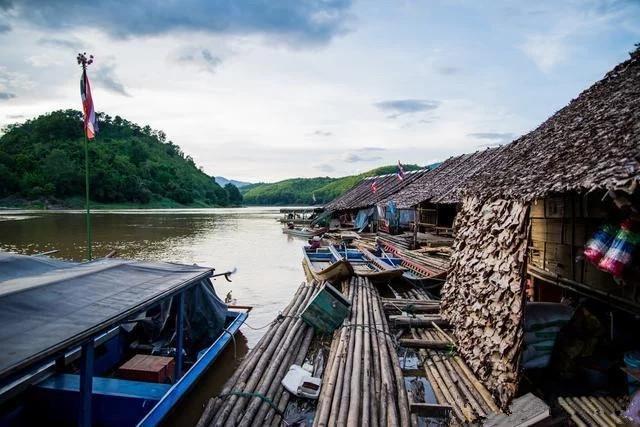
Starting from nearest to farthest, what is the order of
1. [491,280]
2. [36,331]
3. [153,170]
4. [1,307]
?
[36,331] < [1,307] < [491,280] < [153,170]

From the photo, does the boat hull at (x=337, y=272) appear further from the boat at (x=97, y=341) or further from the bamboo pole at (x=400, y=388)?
the boat at (x=97, y=341)

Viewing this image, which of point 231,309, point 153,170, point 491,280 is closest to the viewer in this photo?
point 491,280

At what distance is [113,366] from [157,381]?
5.26 feet

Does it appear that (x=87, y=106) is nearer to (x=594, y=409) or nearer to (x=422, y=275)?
(x=422, y=275)

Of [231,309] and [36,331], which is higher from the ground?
[36,331]

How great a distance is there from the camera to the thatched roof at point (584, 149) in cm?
497

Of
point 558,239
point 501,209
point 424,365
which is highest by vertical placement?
point 501,209

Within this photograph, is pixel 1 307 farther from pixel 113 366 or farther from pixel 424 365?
pixel 424 365

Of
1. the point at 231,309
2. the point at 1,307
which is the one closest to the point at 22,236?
the point at 231,309

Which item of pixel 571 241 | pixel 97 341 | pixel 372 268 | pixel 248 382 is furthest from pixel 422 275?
pixel 97 341

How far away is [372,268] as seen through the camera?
1580cm

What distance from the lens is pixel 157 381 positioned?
6.38 meters

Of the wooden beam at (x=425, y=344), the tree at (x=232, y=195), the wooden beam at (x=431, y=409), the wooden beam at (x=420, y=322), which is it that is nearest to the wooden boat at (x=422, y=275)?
the wooden beam at (x=420, y=322)

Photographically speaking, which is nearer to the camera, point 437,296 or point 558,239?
point 558,239
